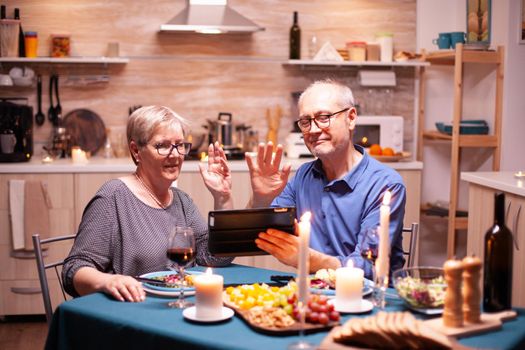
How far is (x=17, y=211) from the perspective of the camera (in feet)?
14.9

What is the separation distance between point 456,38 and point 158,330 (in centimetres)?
375

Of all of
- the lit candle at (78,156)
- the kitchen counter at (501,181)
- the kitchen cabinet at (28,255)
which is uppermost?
the lit candle at (78,156)

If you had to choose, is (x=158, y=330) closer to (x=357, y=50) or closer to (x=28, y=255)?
(x=28, y=255)

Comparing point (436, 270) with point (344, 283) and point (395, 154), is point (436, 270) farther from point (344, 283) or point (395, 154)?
point (395, 154)

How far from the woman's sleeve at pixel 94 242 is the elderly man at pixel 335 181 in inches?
20.8

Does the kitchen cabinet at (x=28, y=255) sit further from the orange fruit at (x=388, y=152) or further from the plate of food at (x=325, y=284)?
the plate of food at (x=325, y=284)

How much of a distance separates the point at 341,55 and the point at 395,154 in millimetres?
795

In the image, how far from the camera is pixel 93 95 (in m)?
5.23

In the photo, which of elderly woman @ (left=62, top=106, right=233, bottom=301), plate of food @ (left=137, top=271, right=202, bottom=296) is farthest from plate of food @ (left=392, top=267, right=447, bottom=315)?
elderly woman @ (left=62, top=106, right=233, bottom=301)

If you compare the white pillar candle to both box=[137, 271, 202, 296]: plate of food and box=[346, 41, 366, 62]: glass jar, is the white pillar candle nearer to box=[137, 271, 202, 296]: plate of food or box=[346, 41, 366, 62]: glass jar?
box=[137, 271, 202, 296]: plate of food

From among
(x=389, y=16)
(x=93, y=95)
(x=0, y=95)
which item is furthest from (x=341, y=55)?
(x=0, y=95)

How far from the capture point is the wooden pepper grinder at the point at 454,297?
1861 mm

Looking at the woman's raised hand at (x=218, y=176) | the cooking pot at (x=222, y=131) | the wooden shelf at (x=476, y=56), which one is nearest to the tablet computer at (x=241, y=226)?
the woman's raised hand at (x=218, y=176)

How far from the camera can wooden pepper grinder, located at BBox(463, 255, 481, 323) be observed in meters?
1.87
